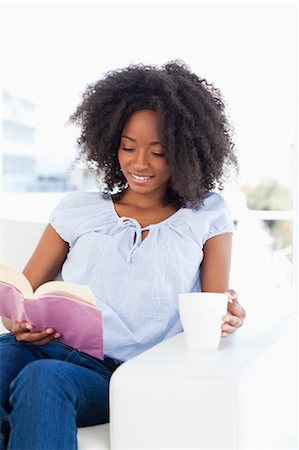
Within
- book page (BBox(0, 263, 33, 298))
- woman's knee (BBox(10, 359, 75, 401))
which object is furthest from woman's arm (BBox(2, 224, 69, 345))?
woman's knee (BBox(10, 359, 75, 401))

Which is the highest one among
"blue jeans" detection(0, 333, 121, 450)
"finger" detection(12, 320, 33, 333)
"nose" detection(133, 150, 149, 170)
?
"nose" detection(133, 150, 149, 170)

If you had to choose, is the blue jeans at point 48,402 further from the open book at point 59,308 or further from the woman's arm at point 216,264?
the woman's arm at point 216,264

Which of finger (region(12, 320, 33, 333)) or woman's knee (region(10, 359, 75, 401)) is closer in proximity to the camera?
woman's knee (region(10, 359, 75, 401))

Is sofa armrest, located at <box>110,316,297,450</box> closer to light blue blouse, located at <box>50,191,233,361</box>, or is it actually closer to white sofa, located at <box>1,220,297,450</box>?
white sofa, located at <box>1,220,297,450</box>

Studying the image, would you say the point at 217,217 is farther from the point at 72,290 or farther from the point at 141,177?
the point at 72,290

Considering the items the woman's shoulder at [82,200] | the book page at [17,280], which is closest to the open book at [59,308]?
the book page at [17,280]

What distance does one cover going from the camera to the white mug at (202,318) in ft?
4.83

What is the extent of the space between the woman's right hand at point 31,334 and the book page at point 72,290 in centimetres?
15

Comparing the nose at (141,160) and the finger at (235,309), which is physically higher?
the nose at (141,160)

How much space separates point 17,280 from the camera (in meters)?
1.56

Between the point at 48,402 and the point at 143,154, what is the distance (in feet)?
2.05

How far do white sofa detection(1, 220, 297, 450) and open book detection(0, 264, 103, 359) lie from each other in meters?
0.12

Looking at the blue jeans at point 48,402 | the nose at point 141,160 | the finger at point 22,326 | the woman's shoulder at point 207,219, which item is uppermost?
the nose at point 141,160

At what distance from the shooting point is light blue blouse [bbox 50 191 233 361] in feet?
5.68
